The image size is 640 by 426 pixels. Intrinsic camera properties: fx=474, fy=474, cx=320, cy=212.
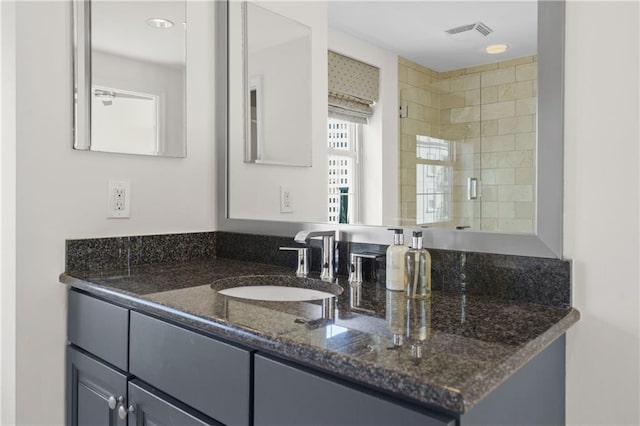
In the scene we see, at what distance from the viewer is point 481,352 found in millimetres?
744

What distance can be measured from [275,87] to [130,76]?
0.52 metres

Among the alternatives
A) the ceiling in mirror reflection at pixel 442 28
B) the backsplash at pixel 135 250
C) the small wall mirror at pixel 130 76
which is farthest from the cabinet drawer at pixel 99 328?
the ceiling in mirror reflection at pixel 442 28

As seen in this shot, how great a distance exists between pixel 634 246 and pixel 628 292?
0.10 metres

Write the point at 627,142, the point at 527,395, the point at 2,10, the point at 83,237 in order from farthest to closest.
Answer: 1. the point at 83,237
2. the point at 2,10
3. the point at 627,142
4. the point at 527,395

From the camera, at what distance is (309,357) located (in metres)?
0.77

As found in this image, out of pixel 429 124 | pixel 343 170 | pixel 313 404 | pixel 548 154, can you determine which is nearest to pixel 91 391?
pixel 313 404

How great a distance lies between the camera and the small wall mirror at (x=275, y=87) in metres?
1.74

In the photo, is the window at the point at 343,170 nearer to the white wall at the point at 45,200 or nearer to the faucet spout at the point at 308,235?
the faucet spout at the point at 308,235

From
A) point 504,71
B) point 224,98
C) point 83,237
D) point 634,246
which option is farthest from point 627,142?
point 83,237

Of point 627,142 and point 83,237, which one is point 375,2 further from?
point 83,237

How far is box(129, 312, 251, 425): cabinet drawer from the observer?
932 millimetres

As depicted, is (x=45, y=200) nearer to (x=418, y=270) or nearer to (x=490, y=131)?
(x=418, y=270)

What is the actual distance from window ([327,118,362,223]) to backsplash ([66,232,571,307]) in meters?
0.12

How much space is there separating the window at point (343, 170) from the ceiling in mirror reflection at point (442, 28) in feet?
0.94
